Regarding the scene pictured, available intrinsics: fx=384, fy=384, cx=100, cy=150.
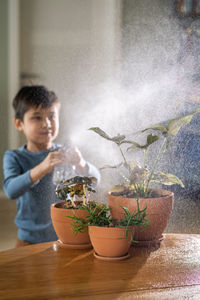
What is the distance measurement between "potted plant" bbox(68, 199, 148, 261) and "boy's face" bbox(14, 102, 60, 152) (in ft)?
0.81

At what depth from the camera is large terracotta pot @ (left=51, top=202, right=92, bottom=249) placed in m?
0.51

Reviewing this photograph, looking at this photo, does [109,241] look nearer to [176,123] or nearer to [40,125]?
[176,123]

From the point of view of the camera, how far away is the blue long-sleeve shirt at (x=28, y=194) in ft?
2.45

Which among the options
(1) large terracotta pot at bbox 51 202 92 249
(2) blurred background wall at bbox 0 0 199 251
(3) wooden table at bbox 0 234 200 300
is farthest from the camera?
(2) blurred background wall at bbox 0 0 199 251

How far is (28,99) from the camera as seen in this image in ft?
2.33

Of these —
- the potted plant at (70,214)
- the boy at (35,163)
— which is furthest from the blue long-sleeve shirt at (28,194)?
the potted plant at (70,214)

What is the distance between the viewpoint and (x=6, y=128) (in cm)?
71

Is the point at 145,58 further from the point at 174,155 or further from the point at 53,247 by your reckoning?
the point at 53,247

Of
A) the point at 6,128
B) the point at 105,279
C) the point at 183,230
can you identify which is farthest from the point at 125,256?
the point at 6,128

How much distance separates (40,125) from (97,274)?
381 millimetres

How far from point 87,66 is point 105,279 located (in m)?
0.41

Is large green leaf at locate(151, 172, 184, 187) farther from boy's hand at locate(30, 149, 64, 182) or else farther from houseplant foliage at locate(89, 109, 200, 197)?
boy's hand at locate(30, 149, 64, 182)

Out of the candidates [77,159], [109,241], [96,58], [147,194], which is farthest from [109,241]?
[96,58]

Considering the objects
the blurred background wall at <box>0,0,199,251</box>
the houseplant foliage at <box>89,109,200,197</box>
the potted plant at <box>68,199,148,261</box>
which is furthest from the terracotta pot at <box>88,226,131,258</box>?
the blurred background wall at <box>0,0,199,251</box>
